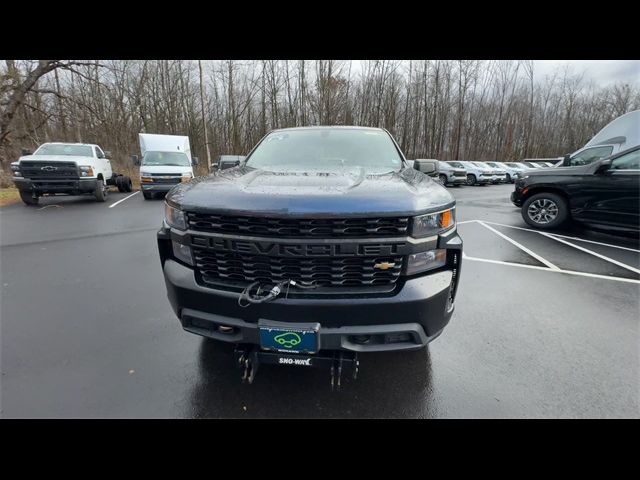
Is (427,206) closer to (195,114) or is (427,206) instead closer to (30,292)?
(30,292)

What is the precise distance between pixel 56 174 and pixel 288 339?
11.7m

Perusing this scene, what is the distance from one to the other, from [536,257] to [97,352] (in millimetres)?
6279

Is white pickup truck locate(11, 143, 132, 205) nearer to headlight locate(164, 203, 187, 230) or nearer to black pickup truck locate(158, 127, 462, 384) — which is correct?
headlight locate(164, 203, 187, 230)

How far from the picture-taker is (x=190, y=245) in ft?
6.48

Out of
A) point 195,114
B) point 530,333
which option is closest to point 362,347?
point 530,333

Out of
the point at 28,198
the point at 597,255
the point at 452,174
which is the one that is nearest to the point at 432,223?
the point at 597,255

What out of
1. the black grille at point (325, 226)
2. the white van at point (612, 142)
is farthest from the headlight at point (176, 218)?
the white van at point (612, 142)

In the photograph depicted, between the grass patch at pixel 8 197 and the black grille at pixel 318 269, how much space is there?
13408 mm

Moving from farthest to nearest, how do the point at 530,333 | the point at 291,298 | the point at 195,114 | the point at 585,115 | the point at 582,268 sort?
the point at 585,115 < the point at 195,114 < the point at 582,268 < the point at 530,333 < the point at 291,298

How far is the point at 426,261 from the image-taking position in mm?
1889

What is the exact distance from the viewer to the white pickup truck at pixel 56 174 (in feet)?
31.7

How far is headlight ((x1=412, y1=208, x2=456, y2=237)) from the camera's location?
1806 mm

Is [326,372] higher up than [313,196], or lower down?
lower down

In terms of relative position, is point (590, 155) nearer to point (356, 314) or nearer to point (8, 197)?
point (356, 314)
